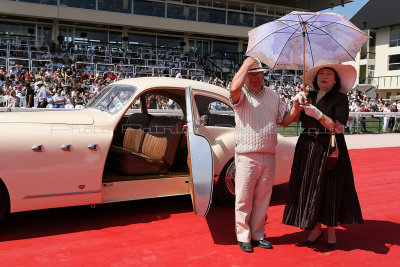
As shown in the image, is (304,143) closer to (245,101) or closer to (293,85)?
(245,101)

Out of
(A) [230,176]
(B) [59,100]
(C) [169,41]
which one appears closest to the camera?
(A) [230,176]

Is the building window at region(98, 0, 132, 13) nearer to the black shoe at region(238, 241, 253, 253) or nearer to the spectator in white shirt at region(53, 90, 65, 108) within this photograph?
the spectator in white shirt at region(53, 90, 65, 108)

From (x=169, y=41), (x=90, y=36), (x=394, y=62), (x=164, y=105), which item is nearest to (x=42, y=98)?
(x=164, y=105)

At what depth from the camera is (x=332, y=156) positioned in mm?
3924

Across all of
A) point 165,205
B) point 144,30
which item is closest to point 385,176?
point 165,205

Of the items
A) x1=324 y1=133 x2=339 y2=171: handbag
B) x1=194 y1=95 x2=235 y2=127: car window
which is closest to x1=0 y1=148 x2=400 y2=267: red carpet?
x1=324 y1=133 x2=339 y2=171: handbag

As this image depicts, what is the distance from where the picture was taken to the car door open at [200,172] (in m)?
4.12

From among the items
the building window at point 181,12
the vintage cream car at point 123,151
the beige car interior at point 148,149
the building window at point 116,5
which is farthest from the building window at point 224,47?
the beige car interior at point 148,149

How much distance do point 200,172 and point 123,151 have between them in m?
1.54

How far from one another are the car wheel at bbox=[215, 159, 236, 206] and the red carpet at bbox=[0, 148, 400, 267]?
137 millimetres

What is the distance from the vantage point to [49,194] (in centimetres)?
433

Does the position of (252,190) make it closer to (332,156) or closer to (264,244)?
(264,244)

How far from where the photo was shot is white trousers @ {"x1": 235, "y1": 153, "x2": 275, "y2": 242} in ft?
13.2

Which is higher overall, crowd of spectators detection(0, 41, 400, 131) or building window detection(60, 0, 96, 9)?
building window detection(60, 0, 96, 9)
